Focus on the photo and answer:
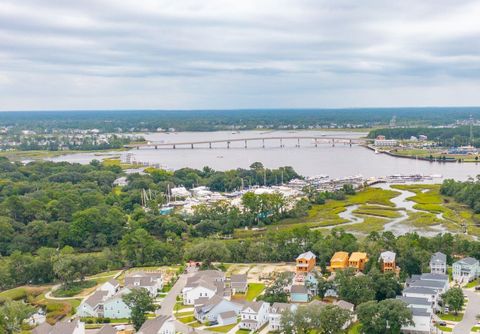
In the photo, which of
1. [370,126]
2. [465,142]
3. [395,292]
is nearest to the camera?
[395,292]

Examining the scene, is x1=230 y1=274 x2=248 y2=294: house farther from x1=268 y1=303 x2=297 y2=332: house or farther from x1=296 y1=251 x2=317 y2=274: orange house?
x1=268 y1=303 x2=297 y2=332: house

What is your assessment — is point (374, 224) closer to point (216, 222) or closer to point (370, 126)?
point (216, 222)

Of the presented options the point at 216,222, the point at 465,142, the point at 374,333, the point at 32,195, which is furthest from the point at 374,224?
the point at 465,142

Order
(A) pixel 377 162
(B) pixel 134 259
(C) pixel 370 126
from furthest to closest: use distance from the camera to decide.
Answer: (C) pixel 370 126
(A) pixel 377 162
(B) pixel 134 259

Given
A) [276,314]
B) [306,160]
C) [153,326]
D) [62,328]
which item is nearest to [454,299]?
[276,314]

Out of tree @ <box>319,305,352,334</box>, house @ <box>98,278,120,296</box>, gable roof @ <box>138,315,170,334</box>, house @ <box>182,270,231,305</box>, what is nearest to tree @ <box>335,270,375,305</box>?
tree @ <box>319,305,352,334</box>

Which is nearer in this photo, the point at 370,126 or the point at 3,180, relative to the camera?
the point at 3,180

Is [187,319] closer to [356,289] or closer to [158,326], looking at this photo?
[158,326]
